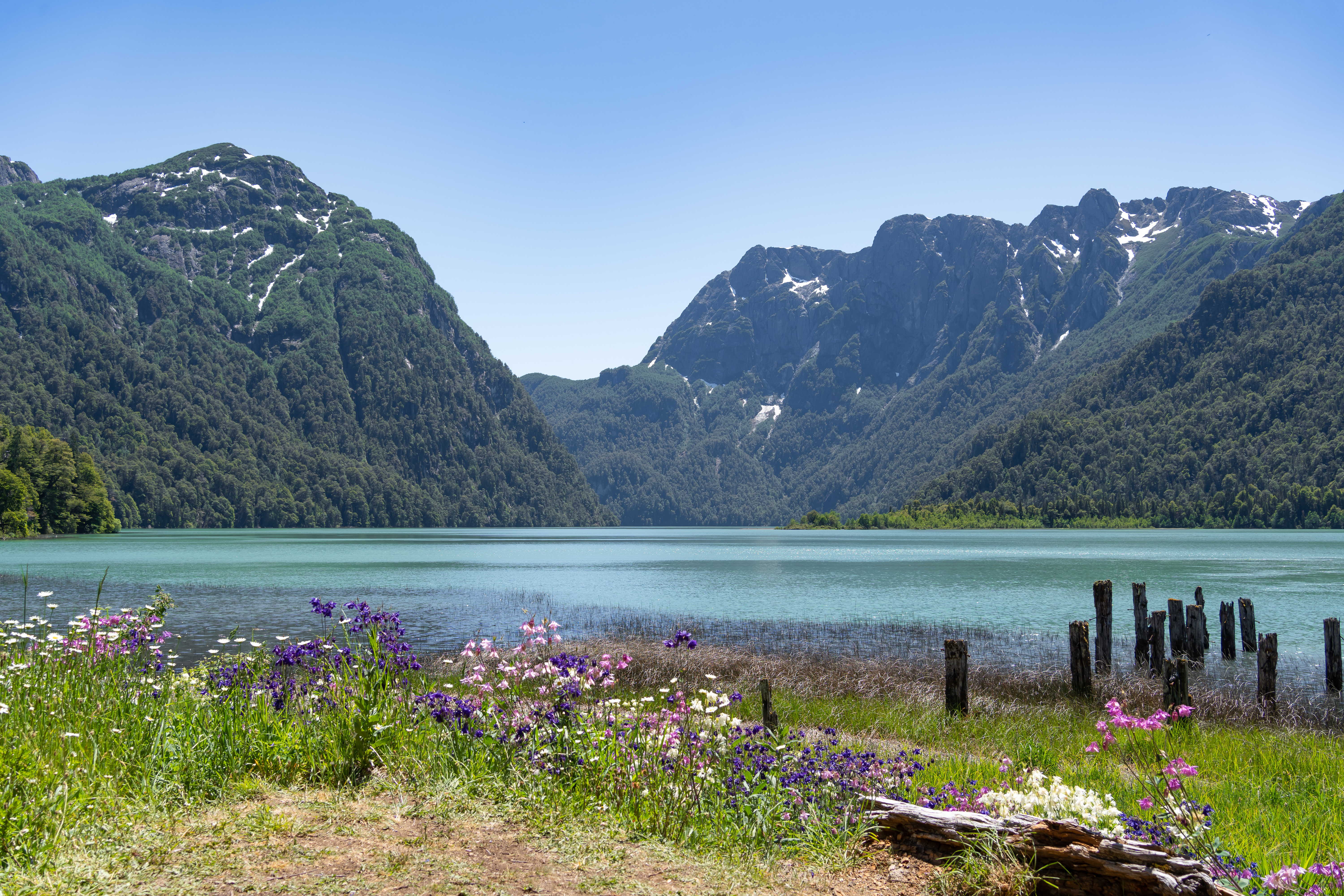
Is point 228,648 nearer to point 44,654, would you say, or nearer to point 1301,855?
point 44,654

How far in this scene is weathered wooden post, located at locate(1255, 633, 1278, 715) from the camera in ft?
65.6

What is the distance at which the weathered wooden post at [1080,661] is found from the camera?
21.5 meters

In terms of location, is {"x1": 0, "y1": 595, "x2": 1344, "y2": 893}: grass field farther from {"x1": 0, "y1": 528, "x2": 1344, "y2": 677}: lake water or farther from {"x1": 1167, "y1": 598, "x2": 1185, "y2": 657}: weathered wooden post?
{"x1": 1167, "y1": 598, "x2": 1185, "y2": 657}: weathered wooden post

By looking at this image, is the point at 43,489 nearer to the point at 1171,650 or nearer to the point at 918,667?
the point at 918,667

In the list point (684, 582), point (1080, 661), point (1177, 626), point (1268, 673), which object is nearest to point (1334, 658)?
point (1177, 626)

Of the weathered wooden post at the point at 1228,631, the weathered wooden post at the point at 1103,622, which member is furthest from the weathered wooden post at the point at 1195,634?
the weathered wooden post at the point at 1103,622

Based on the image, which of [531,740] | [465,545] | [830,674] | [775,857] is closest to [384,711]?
[531,740]

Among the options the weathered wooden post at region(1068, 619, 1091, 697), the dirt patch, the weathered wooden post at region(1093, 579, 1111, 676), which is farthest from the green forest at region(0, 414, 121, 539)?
the dirt patch

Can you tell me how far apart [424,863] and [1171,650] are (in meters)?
29.0

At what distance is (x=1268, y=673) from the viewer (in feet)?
66.3

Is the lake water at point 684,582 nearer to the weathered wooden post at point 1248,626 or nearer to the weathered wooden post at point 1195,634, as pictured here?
the weathered wooden post at point 1248,626

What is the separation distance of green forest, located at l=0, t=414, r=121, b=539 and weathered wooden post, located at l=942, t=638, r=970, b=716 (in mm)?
108483

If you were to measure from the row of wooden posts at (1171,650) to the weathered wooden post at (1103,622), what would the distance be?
2 centimetres

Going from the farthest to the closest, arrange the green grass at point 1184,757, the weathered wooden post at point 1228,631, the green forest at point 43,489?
the green forest at point 43,489 < the weathered wooden post at point 1228,631 < the green grass at point 1184,757
